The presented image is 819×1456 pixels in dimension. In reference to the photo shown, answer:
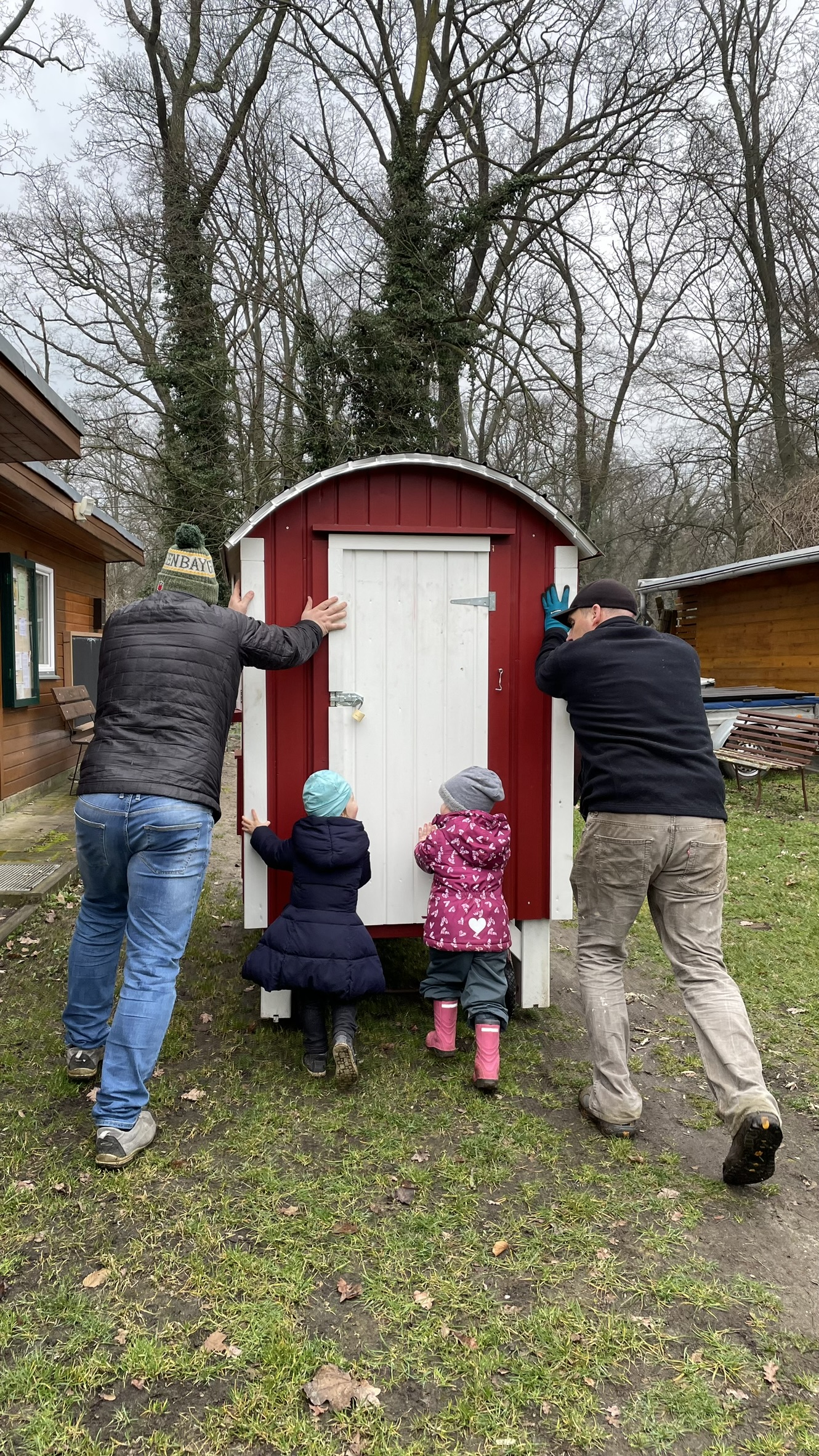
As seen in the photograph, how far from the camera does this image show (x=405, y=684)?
3957 mm

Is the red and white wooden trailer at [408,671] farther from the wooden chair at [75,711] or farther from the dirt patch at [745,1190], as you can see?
the wooden chair at [75,711]

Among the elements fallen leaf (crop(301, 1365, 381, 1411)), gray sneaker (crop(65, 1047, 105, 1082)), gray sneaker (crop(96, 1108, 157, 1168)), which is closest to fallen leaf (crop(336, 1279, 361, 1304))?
fallen leaf (crop(301, 1365, 381, 1411))

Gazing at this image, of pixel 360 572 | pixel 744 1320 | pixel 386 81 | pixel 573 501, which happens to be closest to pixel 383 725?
pixel 360 572

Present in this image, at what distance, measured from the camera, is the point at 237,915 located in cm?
596

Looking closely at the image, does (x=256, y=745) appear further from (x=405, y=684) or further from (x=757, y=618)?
(x=757, y=618)

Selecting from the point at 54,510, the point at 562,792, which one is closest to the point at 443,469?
the point at 562,792

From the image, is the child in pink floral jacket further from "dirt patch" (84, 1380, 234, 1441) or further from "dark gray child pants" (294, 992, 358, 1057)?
"dirt patch" (84, 1380, 234, 1441)

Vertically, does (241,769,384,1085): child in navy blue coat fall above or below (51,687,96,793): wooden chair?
below

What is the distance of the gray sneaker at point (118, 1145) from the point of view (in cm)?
290

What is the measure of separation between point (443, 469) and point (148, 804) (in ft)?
6.66

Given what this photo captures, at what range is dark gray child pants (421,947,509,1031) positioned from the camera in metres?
A: 3.56

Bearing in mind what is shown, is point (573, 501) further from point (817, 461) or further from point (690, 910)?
point (690, 910)

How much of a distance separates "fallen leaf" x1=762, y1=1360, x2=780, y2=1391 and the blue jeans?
1.98 m

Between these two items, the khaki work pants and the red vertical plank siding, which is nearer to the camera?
the khaki work pants
